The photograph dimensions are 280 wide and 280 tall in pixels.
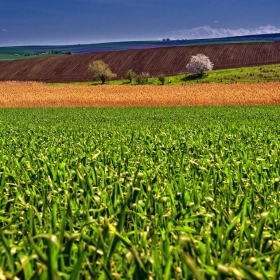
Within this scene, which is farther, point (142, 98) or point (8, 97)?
point (8, 97)

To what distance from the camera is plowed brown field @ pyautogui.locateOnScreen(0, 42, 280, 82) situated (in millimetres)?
104562

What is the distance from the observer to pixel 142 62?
4333 inches

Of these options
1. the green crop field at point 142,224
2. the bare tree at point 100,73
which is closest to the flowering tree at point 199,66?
the bare tree at point 100,73

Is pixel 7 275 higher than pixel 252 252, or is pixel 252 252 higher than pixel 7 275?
pixel 7 275

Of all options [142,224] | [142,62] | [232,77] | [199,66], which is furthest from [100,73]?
[142,224]

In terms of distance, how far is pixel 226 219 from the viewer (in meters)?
3.38

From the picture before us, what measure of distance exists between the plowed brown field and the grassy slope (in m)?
6.54

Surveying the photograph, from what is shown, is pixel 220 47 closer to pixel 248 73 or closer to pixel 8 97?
pixel 248 73

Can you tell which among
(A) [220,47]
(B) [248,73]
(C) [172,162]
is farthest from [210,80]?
(C) [172,162]

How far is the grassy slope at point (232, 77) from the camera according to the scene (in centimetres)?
8194

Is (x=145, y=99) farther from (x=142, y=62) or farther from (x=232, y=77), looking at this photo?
(x=142, y=62)

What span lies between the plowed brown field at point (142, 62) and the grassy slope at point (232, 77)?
21.5ft

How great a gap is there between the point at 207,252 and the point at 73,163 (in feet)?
15.9

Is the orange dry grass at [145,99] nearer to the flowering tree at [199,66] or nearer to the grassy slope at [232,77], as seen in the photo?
the grassy slope at [232,77]
